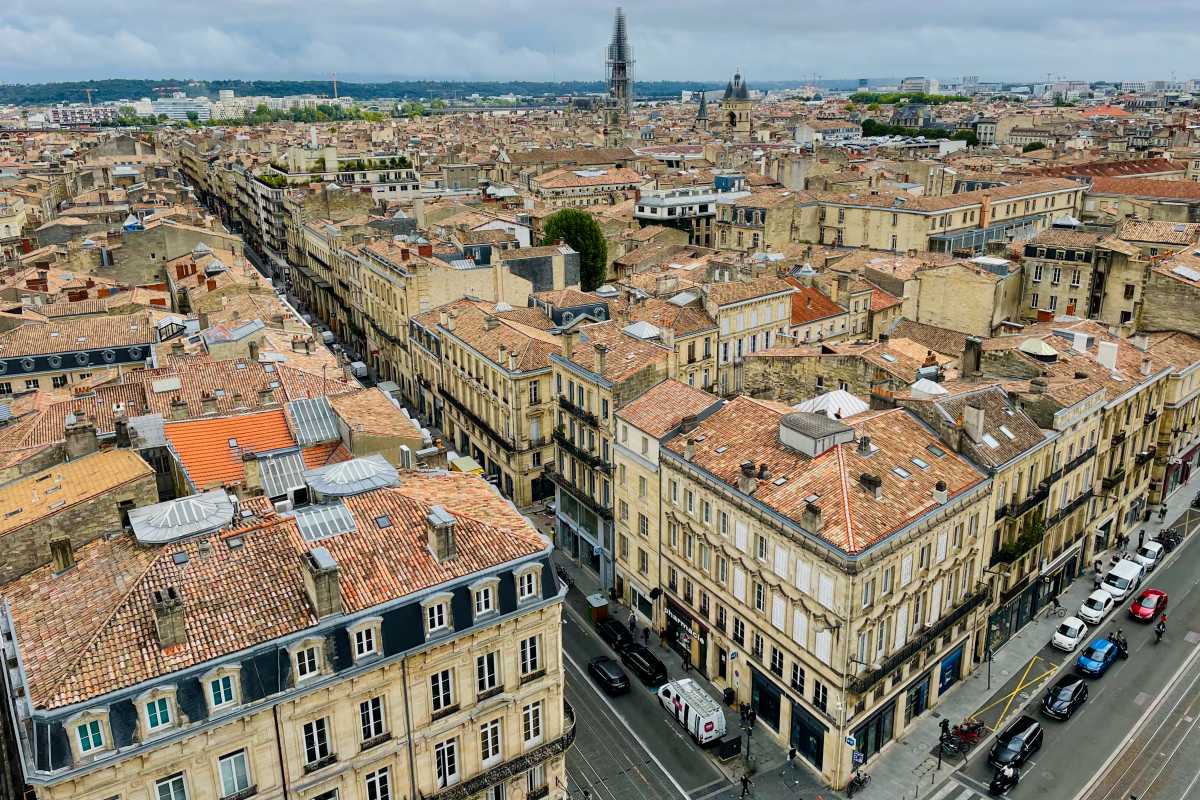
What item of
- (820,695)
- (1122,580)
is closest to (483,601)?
(820,695)

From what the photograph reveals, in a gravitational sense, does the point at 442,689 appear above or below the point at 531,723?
above

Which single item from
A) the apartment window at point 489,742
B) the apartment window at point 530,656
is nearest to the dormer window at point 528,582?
the apartment window at point 530,656

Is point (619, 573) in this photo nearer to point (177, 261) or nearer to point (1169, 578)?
point (1169, 578)

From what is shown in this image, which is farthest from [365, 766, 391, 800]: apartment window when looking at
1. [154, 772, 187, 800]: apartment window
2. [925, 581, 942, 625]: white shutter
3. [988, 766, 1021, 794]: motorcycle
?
[988, 766, 1021, 794]: motorcycle

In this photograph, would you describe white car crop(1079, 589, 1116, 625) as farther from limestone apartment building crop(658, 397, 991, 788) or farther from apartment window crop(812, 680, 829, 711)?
apartment window crop(812, 680, 829, 711)

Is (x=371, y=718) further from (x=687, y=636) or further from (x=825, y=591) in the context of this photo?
(x=687, y=636)

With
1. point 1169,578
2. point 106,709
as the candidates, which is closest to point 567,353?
point 106,709

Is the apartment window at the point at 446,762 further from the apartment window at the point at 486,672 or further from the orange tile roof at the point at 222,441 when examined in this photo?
the orange tile roof at the point at 222,441
